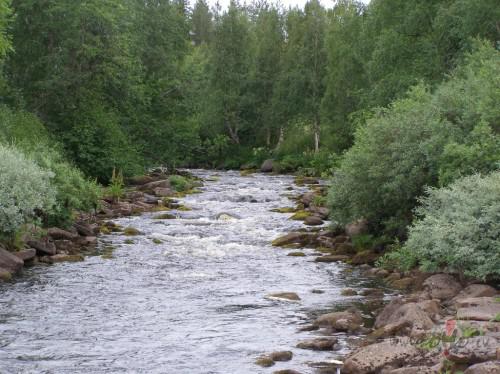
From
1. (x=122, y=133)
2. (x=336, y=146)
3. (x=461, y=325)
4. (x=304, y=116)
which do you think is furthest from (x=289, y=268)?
(x=304, y=116)

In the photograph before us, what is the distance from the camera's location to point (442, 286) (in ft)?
54.5

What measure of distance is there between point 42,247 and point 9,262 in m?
2.37

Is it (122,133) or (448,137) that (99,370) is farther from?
(122,133)

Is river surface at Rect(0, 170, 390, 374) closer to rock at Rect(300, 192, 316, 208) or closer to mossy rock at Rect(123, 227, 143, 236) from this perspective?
mossy rock at Rect(123, 227, 143, 236)

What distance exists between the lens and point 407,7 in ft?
125

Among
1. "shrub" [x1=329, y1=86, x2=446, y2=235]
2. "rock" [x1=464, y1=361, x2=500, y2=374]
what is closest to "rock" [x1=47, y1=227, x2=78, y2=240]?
"shrub" [x1=329, y1=86, x2=446, y2=235]

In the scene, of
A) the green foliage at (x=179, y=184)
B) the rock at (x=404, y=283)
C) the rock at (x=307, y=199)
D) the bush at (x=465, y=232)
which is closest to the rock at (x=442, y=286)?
the bush at (x=465, y=232)

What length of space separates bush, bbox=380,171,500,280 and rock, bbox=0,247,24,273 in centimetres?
1093

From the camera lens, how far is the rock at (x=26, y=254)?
21062 millimetres

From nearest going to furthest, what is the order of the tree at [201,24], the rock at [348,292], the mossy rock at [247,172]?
the rock at [348,292] → the mossy rock at [247,172] → the tree at [201,24]

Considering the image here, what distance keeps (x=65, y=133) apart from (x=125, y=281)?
22790 mm

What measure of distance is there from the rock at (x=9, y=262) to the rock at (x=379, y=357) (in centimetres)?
1144

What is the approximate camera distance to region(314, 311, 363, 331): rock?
14.6 m

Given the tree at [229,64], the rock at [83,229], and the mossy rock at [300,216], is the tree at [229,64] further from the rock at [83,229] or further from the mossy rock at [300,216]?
the rock at [83,229]
